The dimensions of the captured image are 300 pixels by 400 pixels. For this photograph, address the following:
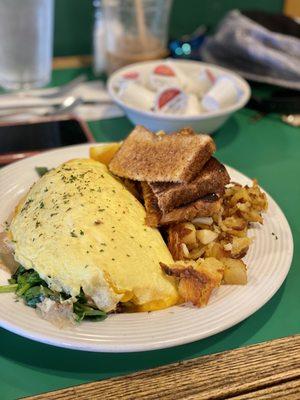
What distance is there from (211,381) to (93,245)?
0.92 feet

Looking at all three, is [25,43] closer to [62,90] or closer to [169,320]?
[62,90]

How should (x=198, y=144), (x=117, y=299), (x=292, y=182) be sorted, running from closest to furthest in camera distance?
(x=117, y=299) → (x=198, y=144) → (x=292, y=182)

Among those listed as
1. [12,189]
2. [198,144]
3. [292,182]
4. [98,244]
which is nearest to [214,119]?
[292,182]

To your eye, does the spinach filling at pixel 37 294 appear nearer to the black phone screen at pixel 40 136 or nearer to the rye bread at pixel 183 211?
the rye bread at pixel 183 211

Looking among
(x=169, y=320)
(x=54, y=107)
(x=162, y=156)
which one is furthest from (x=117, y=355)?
(x=54, y=107)

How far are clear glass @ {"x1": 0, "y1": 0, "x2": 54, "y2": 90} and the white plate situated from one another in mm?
1037

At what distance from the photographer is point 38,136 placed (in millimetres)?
1423

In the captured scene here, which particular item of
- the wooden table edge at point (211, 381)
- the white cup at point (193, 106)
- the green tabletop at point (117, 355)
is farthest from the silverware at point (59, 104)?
the wooden table edge at point (211, 381)

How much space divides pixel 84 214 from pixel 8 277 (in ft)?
0.55

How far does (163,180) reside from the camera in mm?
1010

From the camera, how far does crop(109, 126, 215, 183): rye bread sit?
1.02m

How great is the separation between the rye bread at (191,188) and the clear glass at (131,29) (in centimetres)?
92

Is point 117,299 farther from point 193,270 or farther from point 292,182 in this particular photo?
point 292,182

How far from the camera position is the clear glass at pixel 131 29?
1.79m
